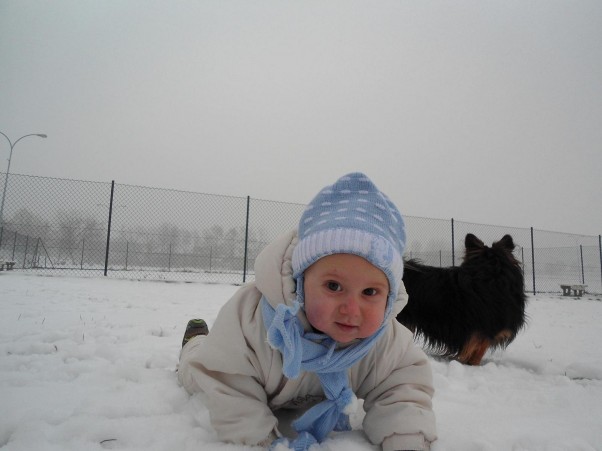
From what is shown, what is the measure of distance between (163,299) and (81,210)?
6395 millimetres

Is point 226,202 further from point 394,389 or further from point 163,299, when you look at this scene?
point 394,389

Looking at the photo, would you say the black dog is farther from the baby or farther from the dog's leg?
the baby

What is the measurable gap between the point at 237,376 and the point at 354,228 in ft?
2.30

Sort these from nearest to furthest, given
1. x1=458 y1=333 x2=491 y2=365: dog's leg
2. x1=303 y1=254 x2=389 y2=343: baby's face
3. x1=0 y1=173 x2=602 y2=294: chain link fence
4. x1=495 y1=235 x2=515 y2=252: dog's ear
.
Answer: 1. x1=303 y1=254 x2=389 y2=343: baby's face
2. x1=458 y1=333 x2=491 y2=365: dog's leg
3. x1=495 y1=235 x2=515 y2=252: dog's ear
4. x1=0 y1=173 x2=602 y2=294: chain link fence

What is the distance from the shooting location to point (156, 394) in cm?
166

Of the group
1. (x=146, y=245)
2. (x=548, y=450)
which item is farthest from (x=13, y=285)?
(x=146, y=245)

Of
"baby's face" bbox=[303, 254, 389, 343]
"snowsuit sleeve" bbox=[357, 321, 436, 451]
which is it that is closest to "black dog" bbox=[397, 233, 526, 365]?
"snowsuit sleeve" bbox=[357, 321, 436, 451]

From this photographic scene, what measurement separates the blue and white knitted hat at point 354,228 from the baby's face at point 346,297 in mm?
38

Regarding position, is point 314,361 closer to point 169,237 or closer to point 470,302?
point 470,302

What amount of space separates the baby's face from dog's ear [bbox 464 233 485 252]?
245 cm

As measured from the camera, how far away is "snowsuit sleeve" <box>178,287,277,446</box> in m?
1.25

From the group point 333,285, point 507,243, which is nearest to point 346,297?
point 333,285

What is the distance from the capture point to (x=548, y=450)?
4.05 ft

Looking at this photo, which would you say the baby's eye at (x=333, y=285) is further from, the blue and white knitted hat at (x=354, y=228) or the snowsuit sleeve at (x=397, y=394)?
the snowsuit sleeve at (x=397, y=394)
